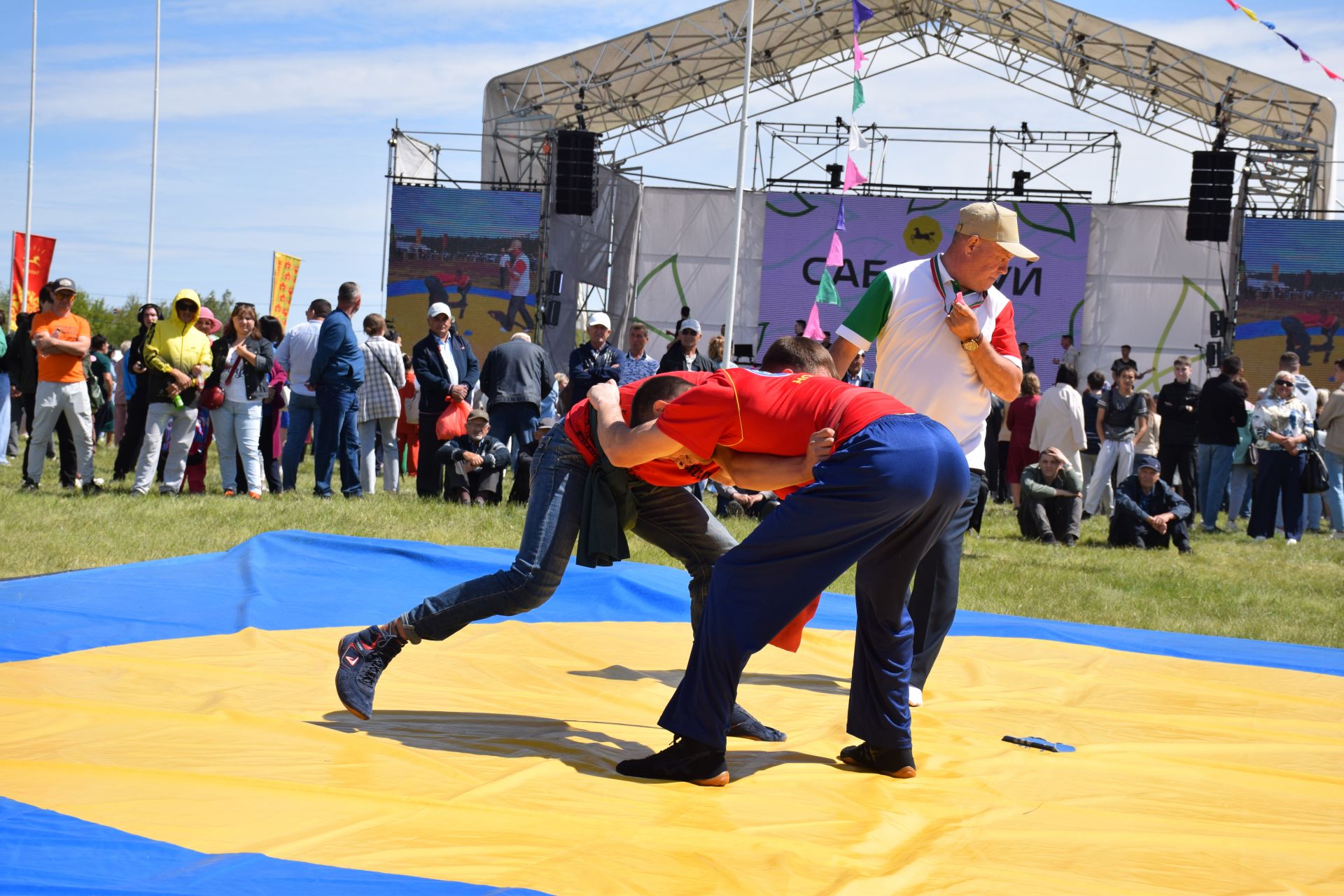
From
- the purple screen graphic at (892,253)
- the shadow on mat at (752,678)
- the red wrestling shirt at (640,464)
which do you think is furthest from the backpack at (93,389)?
the purple screen graphic at (892,253)

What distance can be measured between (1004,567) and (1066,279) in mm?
13864

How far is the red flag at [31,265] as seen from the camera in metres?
16.4

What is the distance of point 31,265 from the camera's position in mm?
16875

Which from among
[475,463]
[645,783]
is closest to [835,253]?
[475,463]

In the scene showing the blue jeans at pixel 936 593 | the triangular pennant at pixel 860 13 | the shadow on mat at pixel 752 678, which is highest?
the triangular pennant at pixel 860 13

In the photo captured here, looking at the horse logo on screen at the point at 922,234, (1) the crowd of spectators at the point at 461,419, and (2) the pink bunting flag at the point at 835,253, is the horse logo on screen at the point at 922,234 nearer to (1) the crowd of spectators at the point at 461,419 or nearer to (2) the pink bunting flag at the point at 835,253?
(2) the pink bunting flag at the point at 835,253

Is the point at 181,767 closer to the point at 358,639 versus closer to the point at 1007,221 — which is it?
the point at 358,639

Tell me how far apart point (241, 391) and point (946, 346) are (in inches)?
267

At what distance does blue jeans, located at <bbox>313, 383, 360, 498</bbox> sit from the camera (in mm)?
9742

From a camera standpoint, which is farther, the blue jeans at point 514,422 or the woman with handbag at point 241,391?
the blue jeans at point 514,422

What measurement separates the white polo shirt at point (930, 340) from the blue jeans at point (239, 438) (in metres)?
6.56

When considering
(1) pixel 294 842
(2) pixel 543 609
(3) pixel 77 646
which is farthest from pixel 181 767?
(2) pixel 543 609

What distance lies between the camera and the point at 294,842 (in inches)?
96.0

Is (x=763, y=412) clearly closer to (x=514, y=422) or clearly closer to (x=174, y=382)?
(x=174, y=382)
